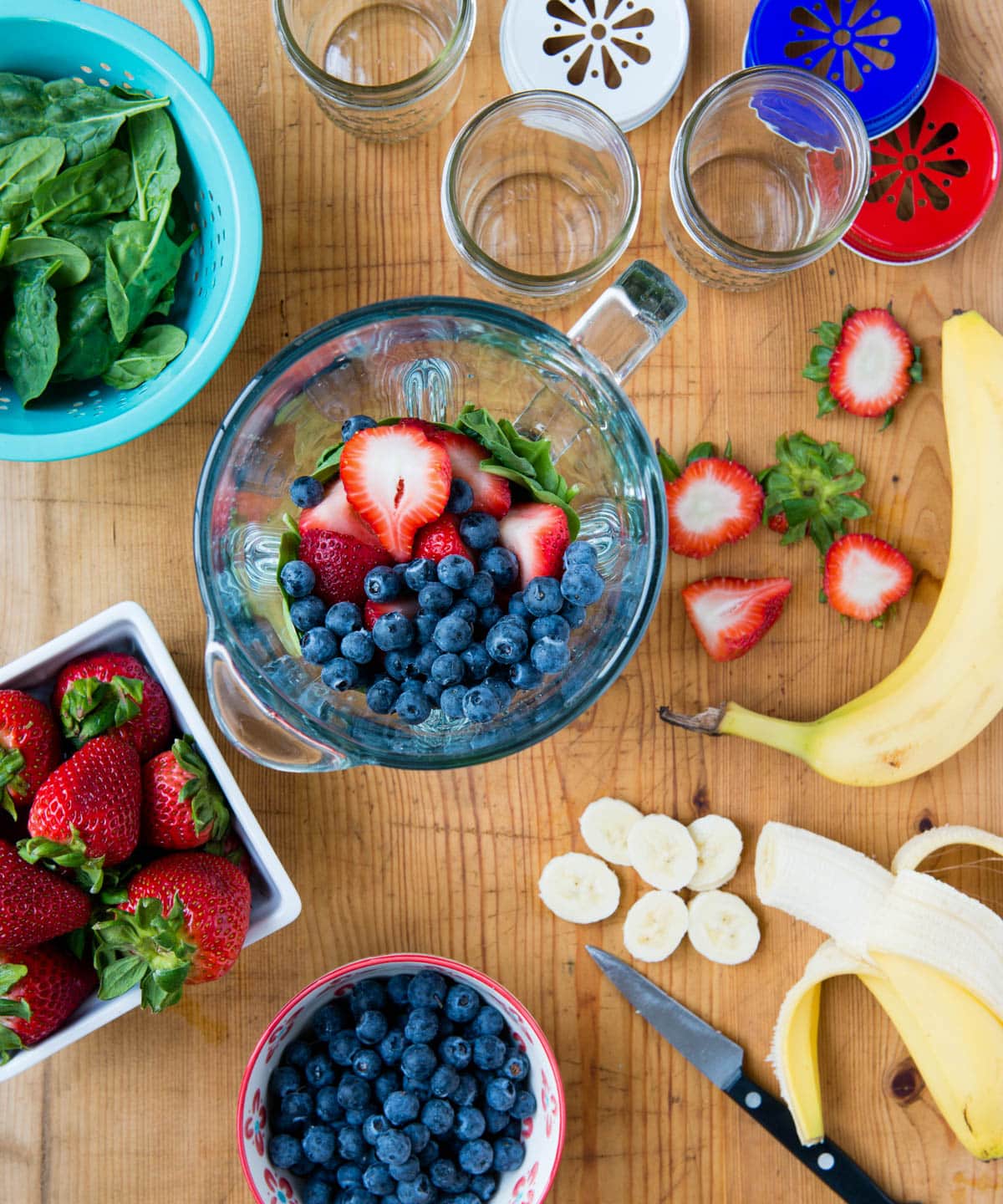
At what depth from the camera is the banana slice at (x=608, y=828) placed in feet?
3.64

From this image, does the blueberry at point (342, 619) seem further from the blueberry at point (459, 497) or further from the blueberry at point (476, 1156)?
the blueberry at point (476, 1156)

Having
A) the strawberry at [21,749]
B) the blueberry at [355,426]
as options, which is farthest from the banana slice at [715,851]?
the strawberry at [21,749]

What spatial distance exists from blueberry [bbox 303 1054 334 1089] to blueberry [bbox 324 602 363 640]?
1.67ft

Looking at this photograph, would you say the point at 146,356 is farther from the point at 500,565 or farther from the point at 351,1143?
the point at 351,1143

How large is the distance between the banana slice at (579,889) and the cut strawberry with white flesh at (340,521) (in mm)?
454

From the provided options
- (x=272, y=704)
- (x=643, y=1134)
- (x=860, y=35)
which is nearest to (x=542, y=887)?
(x=643, y=1134)

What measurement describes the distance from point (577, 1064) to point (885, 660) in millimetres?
582

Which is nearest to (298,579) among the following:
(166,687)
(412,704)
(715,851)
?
(412,704)

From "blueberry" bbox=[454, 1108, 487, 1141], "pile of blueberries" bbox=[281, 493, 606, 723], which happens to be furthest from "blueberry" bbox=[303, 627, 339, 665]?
"blueberry" bbox=[454, 1108, 487, 1141]

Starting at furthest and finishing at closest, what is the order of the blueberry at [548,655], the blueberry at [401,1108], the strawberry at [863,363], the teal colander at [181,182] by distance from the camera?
the strawberry at [863,363] → the blueberry at [401,1108] → the teal colander at [181,182] → the blueberry at [548,655]

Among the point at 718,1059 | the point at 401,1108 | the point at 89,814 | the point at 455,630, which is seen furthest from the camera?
the point at 718,1059

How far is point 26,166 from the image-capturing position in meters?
0.91

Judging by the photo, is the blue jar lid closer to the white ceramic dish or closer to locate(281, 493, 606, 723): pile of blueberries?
locate(281, 493, 606, 723): pile of blueberries

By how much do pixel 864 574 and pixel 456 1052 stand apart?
2.24ft
